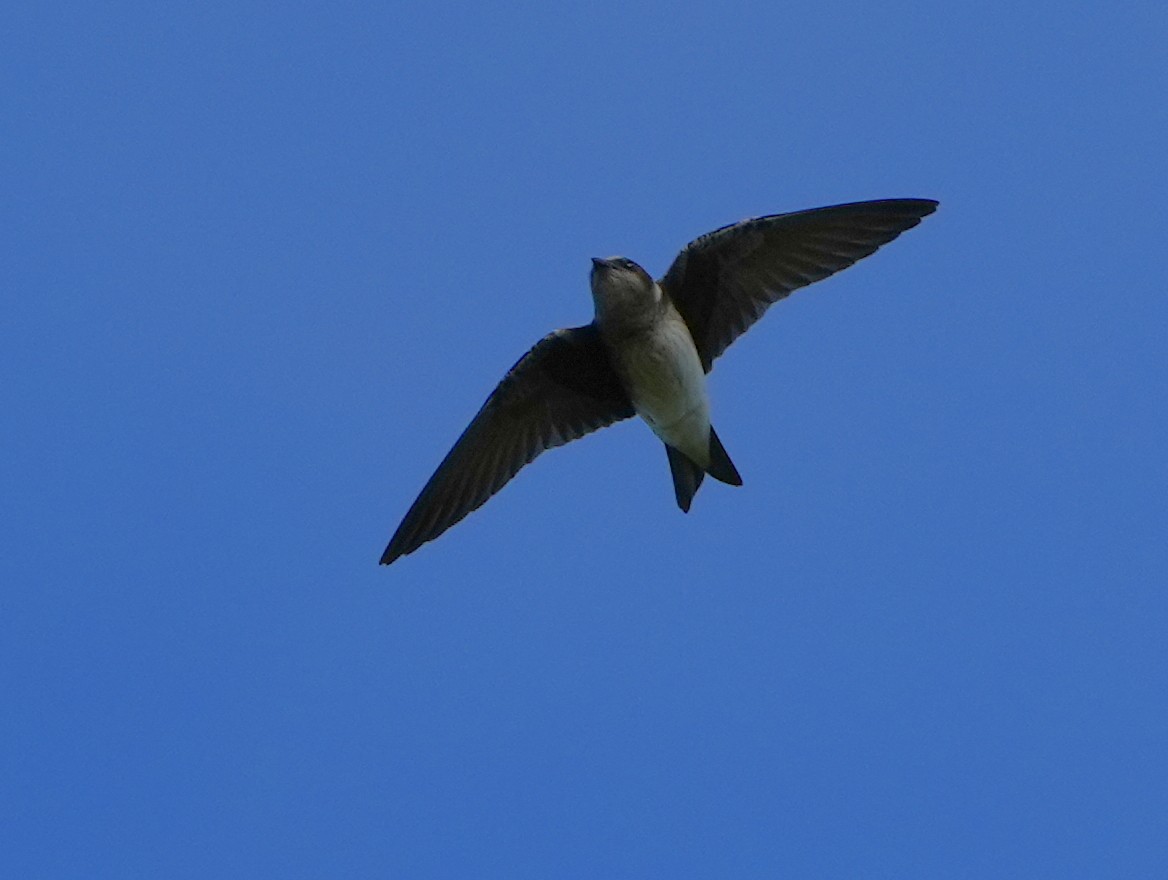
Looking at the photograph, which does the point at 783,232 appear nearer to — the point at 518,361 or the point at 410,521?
the point at 518,361

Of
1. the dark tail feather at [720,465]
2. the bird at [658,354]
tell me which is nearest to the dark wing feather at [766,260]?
the bird at [658,354]

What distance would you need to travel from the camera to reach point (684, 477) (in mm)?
9086

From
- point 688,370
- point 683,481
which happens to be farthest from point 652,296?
point 683,481

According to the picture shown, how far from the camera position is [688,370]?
8.59m

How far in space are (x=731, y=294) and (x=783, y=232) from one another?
0.42 metres

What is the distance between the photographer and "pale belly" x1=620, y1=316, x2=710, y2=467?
852 centimetres

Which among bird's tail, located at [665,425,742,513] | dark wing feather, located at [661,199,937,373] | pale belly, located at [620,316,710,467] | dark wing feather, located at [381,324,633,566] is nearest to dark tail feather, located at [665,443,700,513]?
bird's tail, located at [665,425,742,513]

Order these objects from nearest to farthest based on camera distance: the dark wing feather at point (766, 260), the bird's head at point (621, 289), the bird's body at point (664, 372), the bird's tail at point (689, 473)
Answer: the bird's head at point (621, 289) < the bird's body at point (664, 372) < the dark wing feather at point (766, 260) < the bird's tail at point (689, 473)

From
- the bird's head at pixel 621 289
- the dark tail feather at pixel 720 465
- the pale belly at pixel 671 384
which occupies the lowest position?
the dark tail feather at pixel 720 465

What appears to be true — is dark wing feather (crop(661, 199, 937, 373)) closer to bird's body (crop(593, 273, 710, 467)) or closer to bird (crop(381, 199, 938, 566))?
bird (crop(381, 199, 938, 566))

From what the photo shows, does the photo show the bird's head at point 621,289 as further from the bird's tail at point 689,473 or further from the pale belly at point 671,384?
the bird's tail at point 689,473

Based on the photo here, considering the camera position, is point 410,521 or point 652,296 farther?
point 410,521

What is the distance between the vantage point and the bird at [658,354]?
855cm

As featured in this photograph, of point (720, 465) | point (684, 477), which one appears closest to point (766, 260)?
point (720, 465)
